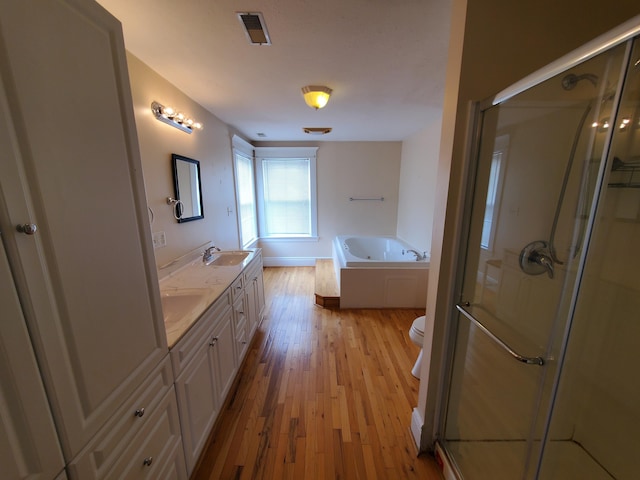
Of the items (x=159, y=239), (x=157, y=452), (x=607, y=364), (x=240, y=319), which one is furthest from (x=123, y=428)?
(x=607, y=364)

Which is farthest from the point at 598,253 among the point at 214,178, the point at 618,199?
the point at 214,178

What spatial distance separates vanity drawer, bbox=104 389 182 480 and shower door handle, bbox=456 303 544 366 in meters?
1.44

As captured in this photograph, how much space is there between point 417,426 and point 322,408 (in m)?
0.63

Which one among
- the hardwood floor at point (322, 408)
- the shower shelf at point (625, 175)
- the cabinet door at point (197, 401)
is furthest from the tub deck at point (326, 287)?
the shower shelf at point (625, 175)

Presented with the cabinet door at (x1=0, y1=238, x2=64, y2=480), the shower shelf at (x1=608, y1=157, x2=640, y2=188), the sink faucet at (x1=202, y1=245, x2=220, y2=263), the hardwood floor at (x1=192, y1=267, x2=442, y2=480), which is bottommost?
the hardwood floor at (x1=192, y1=267, x2=442, y2=480)

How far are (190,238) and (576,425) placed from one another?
2.96 metres

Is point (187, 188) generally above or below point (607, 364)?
above

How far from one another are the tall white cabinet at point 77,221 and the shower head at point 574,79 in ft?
5.34

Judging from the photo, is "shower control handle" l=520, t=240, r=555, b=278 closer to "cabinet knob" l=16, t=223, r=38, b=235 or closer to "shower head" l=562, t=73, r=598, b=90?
"shower head" l=562, t=73, r=598, b=90

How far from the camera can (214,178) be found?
2.94m

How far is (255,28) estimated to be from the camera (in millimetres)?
1369

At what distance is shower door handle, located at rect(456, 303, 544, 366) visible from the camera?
99cm

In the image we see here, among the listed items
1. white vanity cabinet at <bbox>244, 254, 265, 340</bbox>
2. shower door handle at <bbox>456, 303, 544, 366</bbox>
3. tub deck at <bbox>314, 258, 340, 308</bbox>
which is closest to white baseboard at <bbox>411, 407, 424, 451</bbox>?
shower door handle at <bbox>456, 303, 544, 366</bbox>

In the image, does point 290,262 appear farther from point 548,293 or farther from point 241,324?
point 548,293
